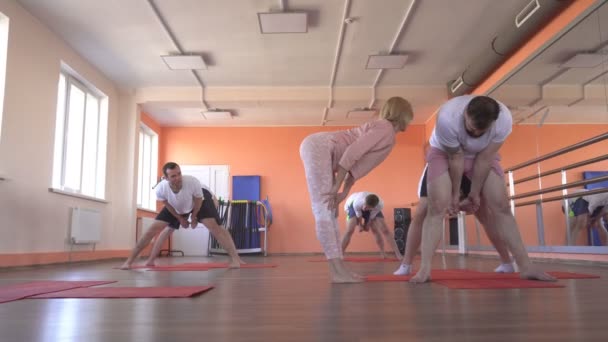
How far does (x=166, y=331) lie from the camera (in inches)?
42.4

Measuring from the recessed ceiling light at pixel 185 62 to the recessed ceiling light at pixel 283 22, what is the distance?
53.9 inches

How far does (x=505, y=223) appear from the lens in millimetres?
2312

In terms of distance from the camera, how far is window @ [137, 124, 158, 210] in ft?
30.0

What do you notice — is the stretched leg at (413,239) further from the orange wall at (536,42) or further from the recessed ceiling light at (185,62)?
the recessed ceiling light at (185,62)

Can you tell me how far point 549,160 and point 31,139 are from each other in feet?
17.8

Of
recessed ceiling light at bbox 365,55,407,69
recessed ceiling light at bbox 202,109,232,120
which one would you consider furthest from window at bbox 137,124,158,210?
recessed ceiling light at bbox 365,55,407,69

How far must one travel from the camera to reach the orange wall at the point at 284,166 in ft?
32.4

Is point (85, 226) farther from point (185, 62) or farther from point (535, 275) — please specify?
point (535, 275)

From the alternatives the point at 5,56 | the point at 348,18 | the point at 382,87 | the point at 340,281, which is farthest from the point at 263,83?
the point at 340,281

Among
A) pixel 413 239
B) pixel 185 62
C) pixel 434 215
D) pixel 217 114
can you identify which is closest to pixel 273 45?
pixel 185 62

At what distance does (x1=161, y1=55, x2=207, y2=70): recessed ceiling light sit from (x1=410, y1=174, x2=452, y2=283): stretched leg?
4686 mm

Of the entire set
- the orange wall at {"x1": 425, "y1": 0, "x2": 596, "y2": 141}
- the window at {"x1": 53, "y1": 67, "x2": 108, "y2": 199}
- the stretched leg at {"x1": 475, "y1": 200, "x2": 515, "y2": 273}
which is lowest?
the stretched leg at {"x1": 475, "y1": 200, "x2": 515, "y2": 273}

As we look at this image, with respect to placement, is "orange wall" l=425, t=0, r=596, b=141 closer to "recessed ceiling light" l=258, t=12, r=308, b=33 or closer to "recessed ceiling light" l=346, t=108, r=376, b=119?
"recessed ceiling light" l=346, t=108, r=376, b=119

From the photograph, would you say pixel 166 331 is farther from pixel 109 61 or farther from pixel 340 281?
pixel 109 61
